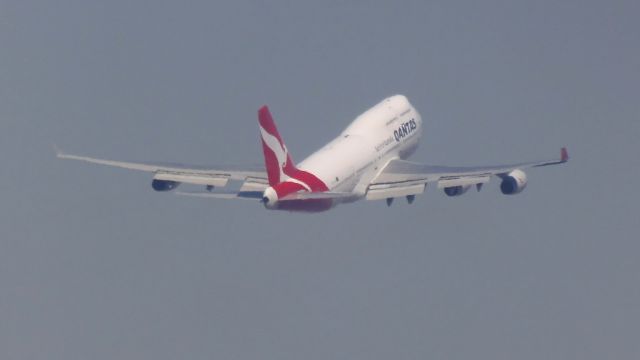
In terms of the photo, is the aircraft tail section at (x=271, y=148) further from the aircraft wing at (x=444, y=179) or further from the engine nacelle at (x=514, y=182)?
the engine nacelle at (x=514, y=182)

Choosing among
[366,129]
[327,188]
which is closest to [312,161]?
[327,188]

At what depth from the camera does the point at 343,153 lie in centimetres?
12500

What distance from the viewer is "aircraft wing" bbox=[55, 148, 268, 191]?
403 ft

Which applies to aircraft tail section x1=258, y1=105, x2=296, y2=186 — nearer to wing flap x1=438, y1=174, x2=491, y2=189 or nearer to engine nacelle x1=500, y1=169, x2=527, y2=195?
wing flap x1=438, y1=174, x2=491, y2=189

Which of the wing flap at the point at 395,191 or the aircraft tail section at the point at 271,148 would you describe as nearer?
the aircraft tail section at the point at 271,148

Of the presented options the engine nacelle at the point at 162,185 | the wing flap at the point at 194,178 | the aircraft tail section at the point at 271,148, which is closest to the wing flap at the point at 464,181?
the aircraft tail section at the point at 271,148

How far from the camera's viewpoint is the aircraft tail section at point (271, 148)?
11544cm

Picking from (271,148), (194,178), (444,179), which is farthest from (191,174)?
(444,179)

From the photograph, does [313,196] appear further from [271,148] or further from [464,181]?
[464,181]

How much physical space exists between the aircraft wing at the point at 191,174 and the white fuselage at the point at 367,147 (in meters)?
4.04

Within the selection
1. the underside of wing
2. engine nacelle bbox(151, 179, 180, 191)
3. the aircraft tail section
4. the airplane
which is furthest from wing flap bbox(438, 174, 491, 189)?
engine nacelle bbox(151, 179, 180, 191)

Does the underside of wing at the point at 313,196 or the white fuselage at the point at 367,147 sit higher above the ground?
the white fuselage at the point at 367,147

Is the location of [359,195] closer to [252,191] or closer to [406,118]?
[252,191]

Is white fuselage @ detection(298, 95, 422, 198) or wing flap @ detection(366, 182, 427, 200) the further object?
white fuselage @ detection(298, 95, 422, 198)
